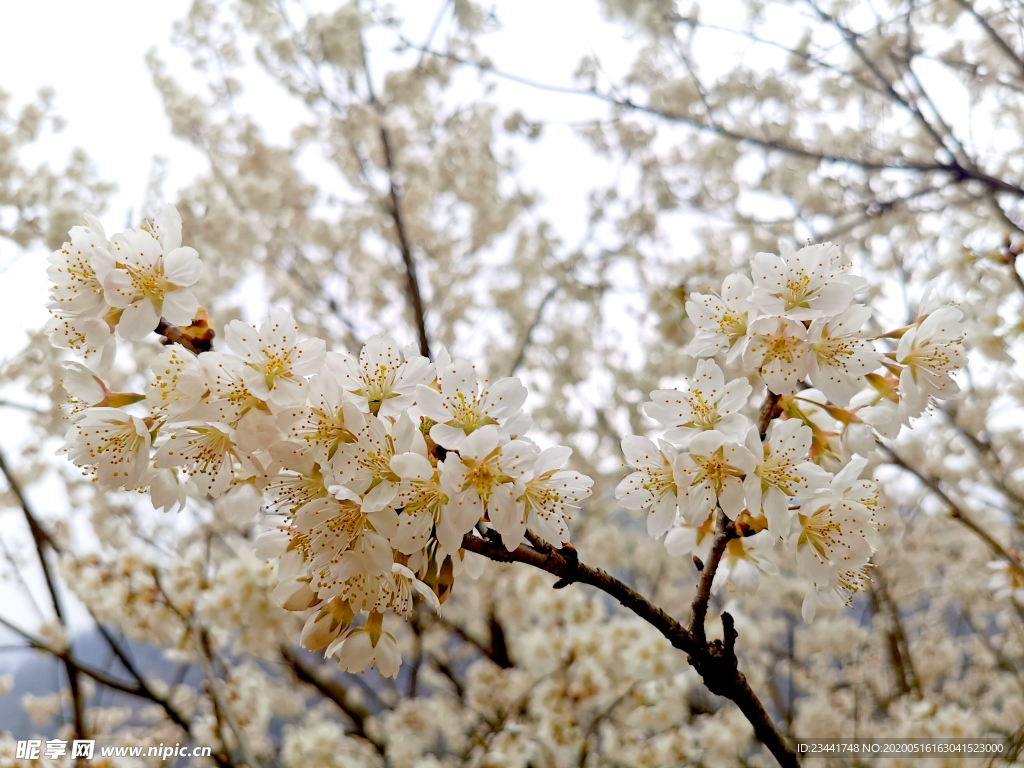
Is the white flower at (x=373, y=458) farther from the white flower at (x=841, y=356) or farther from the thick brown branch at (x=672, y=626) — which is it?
the white flower at (x=841, y=356)

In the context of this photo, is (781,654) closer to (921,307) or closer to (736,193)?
(736,193)

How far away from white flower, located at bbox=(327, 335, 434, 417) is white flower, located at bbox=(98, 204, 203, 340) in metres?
0.24

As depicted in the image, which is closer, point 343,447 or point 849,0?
point 343,447

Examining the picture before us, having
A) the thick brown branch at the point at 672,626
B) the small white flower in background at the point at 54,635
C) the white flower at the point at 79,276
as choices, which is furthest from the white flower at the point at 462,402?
the small white flower in background at the point at 54,635

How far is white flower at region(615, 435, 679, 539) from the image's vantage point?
93 centimetres

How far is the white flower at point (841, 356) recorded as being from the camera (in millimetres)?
889

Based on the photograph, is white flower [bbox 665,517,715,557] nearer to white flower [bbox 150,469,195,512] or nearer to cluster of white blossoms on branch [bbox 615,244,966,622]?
cluster of white blossoms on branch [bbox 615,244,966,622]

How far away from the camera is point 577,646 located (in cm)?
275

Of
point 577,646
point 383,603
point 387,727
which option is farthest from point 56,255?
point 387,727

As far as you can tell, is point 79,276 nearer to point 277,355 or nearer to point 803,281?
point 277,355

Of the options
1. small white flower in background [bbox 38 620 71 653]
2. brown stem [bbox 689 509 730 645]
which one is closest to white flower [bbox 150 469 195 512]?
brown stem [bbox 689 509 730 645]

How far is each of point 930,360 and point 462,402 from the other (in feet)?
2.50

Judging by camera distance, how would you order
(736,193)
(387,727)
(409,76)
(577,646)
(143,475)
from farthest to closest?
(736,193), (409,76), (387,727), (577,646), (143,475)

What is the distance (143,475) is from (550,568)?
1.96ft
